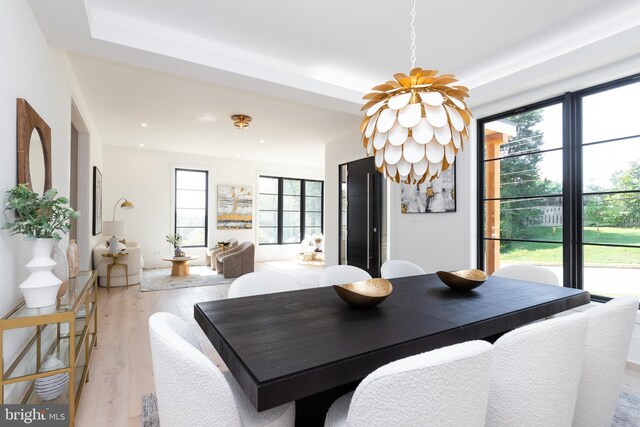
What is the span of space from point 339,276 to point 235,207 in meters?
6.52

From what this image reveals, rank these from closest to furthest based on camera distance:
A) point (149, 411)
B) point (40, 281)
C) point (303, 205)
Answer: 1. point (40, 281)
2. point (149, 411)
3. point (303, 205)

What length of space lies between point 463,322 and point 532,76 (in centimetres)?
286

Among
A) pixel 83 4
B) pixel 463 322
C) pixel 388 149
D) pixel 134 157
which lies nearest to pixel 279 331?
pixel 463 322

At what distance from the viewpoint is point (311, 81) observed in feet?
11.0

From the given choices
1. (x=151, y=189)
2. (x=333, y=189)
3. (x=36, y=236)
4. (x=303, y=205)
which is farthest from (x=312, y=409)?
(x=303, y=205)

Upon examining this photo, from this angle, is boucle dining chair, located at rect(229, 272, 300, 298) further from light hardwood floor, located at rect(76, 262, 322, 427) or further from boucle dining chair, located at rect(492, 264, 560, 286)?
boucle dining chair, located at rect(492, 264, 560, 286)

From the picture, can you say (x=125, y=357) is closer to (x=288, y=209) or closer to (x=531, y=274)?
(x=531, y=274)

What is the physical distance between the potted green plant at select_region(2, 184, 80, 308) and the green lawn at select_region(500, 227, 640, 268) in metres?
4.07

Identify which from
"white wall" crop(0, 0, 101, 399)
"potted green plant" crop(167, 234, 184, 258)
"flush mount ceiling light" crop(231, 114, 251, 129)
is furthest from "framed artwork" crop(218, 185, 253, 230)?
"white wall" crop(0, 0, 101, 399)

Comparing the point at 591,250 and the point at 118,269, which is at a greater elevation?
the point at 591,250

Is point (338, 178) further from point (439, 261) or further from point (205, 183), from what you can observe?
point (205, 183)

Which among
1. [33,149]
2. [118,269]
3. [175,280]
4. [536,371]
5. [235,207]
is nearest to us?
[536,371]

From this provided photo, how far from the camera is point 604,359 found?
1.31 m

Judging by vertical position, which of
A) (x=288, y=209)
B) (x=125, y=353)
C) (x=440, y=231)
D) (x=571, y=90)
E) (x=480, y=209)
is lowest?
(x=125, y=353)
